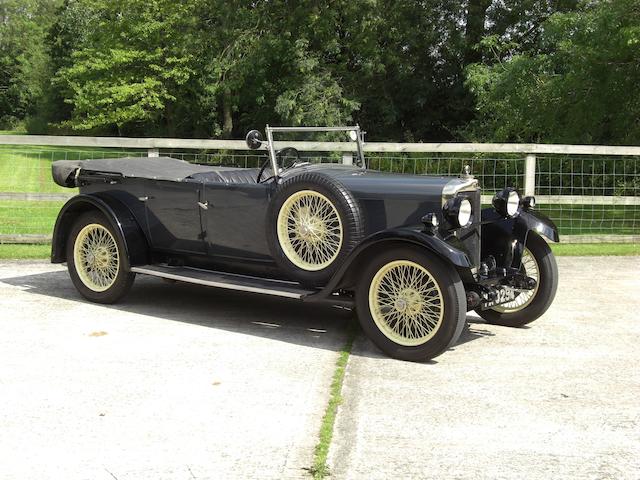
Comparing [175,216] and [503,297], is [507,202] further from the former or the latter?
[175,216]

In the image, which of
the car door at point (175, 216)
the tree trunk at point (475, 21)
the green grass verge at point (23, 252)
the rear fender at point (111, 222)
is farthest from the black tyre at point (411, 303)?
the tree trunk at point (475, 21)

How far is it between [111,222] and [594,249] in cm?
672

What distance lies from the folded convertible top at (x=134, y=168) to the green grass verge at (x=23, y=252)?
2417 mm

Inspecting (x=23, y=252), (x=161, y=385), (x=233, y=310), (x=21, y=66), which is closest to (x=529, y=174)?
(x=233, y=310)

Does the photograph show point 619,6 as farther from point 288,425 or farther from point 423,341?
point 288,425

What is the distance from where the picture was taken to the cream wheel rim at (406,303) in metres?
5.20

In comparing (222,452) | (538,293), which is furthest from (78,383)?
(538,293)

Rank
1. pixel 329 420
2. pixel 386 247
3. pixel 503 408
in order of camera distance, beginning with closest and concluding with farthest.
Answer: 1. pixel 329 420
2. pixel 503 408
3. pixel 386 247

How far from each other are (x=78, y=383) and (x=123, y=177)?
2698 mm

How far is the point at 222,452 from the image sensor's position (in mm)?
3646

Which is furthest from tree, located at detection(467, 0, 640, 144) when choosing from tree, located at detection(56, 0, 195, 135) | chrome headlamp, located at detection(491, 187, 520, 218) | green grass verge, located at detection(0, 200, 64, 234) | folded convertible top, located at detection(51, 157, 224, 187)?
tree, located at detection(56, 0, 195, 135)

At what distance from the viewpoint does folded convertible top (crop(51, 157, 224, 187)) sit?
681cm

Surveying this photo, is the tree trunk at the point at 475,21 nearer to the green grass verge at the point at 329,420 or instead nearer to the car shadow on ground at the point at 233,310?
the car shadow on ground at the point at 233,310

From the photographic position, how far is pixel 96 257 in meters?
6.98
